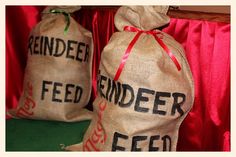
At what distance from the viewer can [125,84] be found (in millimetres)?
704

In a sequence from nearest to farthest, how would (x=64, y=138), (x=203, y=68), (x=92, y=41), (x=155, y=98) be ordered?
(x=155, y=98)
(x=203, y=68)
(x=64, y=138)
(x=92, y=41)

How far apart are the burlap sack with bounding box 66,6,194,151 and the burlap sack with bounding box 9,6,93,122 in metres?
0.28

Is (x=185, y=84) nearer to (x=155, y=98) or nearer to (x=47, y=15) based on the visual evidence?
(x=155, y=98)

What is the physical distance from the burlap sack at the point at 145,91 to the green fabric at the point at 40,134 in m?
0.21

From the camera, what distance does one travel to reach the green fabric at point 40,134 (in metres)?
0.89

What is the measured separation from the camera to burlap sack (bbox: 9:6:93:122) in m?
0.99

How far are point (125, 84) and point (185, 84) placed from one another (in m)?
0.15

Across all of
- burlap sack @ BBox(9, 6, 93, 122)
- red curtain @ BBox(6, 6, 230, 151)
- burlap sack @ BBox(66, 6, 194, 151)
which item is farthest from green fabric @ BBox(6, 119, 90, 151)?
red curtain @ BBox(6, 6, 230, 151)

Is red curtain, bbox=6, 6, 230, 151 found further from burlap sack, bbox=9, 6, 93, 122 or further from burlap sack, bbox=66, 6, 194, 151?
burlap sack, bbox=9, 6, 93, 122

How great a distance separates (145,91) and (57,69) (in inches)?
16.1

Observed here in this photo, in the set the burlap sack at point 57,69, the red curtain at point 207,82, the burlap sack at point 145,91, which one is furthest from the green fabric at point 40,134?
the red curtain at point 207,82

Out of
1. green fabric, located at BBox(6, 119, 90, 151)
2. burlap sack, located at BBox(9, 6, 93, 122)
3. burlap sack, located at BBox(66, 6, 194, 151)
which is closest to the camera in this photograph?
burlap sack, located at BBox(66, 6, 194, 151)

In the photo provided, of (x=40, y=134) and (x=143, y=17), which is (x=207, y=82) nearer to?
(x=143, y=17)

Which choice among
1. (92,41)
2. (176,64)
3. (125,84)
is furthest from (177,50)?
(92,41)
